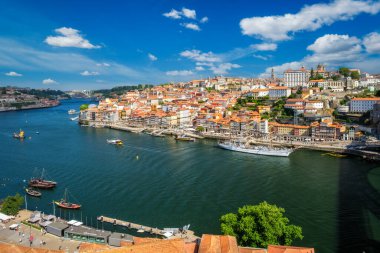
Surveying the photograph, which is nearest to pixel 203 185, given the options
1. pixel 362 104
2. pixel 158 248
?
pixel 158 248

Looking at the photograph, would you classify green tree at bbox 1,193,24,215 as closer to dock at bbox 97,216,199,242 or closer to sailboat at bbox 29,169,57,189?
dock at bbox 97,216,199,242

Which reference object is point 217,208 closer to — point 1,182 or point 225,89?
point 1,182

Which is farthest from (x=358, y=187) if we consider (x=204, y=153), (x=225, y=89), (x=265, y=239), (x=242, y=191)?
(x=225, y=89)

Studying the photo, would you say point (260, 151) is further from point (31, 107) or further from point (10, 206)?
point (31, 107)

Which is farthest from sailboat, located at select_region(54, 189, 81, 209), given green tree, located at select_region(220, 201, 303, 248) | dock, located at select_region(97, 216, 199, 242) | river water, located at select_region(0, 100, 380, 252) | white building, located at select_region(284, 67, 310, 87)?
white building, located at select_region(284, 67, 310, 87)

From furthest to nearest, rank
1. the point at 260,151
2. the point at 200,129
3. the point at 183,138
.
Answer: the point at 200,129 < the point at 183,138 < the point at 260,151
